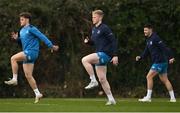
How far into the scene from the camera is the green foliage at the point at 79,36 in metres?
19.0

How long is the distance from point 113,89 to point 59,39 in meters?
2.19

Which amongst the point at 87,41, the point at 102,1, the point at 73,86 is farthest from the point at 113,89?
the point at 87,41

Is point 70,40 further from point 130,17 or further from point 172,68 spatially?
point 172,68

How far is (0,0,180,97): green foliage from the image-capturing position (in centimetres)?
1900

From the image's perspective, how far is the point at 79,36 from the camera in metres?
19.5

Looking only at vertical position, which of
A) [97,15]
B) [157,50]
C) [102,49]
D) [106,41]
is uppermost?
[97,15]

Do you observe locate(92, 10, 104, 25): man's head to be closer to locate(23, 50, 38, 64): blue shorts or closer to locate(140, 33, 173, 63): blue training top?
locate(23, 50, 38, 64): blue shorts

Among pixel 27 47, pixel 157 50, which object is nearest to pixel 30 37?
pixel 27 47

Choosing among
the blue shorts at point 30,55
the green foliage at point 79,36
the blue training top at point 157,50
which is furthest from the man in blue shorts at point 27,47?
the green foliage at point 79,36

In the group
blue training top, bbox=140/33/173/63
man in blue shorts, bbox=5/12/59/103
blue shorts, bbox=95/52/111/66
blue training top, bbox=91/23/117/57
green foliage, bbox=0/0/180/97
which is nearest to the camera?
blue shorts, bbox=95/52/111/66

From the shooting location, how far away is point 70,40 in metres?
19.5

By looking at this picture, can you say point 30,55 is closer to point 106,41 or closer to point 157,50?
point 106,41

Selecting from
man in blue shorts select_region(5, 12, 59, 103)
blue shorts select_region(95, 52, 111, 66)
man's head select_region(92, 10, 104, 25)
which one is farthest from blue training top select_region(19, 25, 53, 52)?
blue shorts select_region(95, 52, 111, 66)

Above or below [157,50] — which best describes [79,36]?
above
